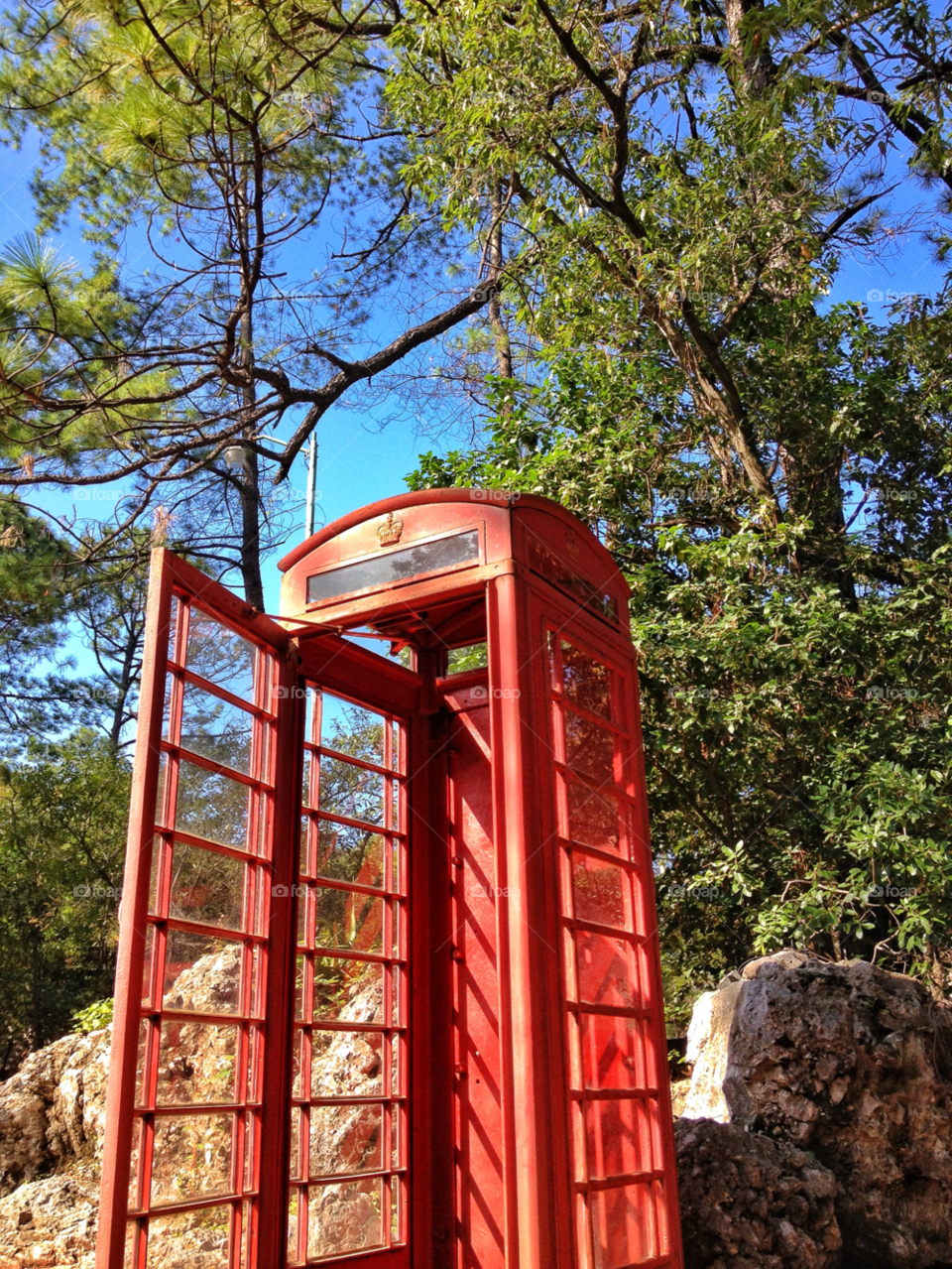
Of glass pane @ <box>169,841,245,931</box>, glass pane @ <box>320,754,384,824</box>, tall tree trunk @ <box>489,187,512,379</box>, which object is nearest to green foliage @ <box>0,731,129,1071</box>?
tall tree trunk @ <box>489,187,512,379</box>

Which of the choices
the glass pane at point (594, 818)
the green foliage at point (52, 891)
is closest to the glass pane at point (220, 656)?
the glass pane at point (594, 818)

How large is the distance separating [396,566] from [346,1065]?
80.0 inches

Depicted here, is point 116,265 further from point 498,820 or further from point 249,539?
point 498,820

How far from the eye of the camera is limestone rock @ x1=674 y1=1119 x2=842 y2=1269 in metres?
4.55

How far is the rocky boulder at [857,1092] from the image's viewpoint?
17.7 ft

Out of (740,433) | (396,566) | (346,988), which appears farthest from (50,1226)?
(740,433)

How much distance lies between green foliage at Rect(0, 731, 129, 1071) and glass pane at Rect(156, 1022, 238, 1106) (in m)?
9.98

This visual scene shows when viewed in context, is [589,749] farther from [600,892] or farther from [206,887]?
[206,887]

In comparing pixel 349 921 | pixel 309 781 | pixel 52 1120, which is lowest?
pixel 52 1120

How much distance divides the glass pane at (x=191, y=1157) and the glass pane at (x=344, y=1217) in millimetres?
619

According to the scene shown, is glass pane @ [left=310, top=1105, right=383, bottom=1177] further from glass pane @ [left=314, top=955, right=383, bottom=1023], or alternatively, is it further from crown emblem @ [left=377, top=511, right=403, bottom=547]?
crown emblem @ [left=377, top=511, right=403, bottom=547]

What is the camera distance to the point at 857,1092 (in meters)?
5.53

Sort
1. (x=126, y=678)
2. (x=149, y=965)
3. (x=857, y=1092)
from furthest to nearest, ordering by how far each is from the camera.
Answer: (x=126, y=678) < (x=857, y=1092) < (x=149, y=965)

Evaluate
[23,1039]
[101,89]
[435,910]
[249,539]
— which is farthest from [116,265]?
[23,1039]
